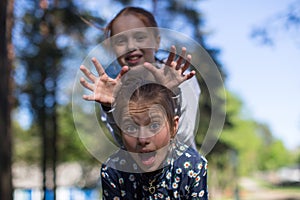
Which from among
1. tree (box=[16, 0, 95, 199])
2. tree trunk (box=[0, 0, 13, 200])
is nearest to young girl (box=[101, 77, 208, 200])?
tree trunk (box=[0, 0, 13, 200])

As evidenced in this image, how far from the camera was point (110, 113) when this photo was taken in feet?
7.94

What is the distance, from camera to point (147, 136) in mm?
2160

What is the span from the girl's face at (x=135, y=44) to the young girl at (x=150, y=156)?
19.6 inches

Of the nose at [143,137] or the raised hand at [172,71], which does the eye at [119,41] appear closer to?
the raised hand at [172,71]

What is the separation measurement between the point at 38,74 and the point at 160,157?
15.5 meters

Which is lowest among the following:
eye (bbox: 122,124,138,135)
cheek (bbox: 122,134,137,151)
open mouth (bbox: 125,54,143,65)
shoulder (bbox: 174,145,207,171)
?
shoulder (bbox: 174,145,207,171)

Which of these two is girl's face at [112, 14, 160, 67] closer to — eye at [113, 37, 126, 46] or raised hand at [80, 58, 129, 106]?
eye at [113, 37, 126, 46]

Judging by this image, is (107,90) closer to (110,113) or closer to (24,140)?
(110,113)

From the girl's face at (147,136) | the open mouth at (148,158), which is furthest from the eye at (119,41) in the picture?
the open mouth at (148,158)

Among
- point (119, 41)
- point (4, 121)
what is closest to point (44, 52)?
point (4, 121)

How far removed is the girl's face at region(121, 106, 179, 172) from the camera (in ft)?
7.11

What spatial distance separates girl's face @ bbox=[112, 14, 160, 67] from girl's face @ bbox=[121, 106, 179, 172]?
0.60 metres

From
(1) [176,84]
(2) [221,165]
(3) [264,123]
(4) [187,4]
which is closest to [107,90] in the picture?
(1) [176,84]

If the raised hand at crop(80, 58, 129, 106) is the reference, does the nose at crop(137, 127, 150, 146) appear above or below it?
below
